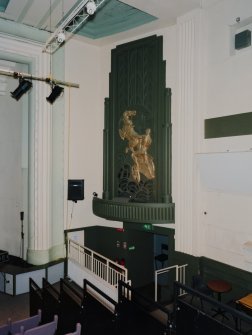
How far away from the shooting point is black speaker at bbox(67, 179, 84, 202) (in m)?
9.70

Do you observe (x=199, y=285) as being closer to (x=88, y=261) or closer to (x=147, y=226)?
(x=147, y=226)

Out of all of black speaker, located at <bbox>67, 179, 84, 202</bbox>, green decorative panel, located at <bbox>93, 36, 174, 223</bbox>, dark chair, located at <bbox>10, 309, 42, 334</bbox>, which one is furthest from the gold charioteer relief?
dark chair, located at <bbox>10, 309, 42, 334</bbox>

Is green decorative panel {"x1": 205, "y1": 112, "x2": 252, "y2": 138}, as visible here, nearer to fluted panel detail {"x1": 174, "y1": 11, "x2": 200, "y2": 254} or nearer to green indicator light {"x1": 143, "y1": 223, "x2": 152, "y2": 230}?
fluted panel detail {"x1": 174, "y1": 11, "x2": 200, "y2": 254}

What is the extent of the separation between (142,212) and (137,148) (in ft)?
6.55

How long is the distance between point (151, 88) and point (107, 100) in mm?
1700

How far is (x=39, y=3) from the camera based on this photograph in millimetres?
7930

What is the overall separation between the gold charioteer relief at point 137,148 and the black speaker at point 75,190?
5.96 feet

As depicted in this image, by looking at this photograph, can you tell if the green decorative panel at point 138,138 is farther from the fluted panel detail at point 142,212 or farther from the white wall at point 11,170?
the white wall at point 11,170

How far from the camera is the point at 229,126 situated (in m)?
7.28

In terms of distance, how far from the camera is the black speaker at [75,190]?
970cm

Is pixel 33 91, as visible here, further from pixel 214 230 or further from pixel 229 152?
pixel 214 230

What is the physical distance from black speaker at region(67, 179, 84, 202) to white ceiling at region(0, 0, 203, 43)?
4.73m

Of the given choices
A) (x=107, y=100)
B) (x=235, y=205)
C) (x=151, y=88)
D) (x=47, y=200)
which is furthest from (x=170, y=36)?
(x=47, y=200)

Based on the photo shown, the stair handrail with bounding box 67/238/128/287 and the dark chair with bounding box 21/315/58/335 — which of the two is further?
the stair handrail with bounding box 67/238/128/287
